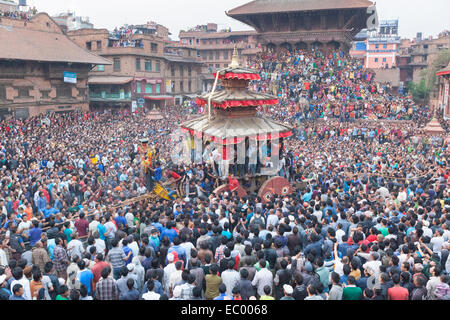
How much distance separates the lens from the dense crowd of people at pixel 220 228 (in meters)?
6.81

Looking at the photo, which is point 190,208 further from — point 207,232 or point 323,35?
point 323,35

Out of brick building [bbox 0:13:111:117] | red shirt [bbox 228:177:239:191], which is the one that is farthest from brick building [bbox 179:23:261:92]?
red shirt [bbox 228:177:239:191]

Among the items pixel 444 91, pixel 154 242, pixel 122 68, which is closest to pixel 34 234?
pixel 154 242

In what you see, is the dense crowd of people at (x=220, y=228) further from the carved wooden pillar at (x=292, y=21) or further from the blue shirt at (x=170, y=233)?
the carved wooden pillar at (x=292, y=21)

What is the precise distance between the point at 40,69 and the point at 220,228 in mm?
32304

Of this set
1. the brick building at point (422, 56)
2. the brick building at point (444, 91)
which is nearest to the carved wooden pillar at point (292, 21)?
the brick building at point (444, 91)

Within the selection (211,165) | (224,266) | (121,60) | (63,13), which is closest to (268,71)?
(121,60)

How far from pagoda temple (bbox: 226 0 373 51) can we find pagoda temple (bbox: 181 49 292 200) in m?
26.8

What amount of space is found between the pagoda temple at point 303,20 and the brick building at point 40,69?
17.8 m

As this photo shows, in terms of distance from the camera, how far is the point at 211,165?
626 inches

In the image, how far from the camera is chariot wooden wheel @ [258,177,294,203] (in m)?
14.6

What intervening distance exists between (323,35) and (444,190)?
2929 cm

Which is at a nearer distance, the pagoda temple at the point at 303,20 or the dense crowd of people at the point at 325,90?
the dense crowd of people at the point at 325,90

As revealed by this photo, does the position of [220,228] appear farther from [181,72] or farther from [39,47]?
[181,72]
